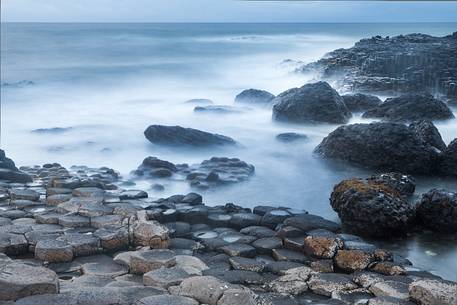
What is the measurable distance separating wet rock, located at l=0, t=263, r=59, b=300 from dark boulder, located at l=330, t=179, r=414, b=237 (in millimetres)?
3386

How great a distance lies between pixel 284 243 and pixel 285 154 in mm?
4962

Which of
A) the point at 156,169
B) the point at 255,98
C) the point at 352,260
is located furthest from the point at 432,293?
the point at 255,98

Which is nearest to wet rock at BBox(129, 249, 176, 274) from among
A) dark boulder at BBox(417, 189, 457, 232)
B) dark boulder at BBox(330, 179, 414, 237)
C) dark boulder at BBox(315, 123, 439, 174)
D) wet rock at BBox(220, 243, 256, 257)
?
wet rock at BBox(220, 243, 256, 257)

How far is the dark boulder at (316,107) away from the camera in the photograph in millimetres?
11109

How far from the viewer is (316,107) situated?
1121cm

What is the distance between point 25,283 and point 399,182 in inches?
198

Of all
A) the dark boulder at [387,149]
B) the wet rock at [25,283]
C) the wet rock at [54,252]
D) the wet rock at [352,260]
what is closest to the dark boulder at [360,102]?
the dark boulder at [387,149]

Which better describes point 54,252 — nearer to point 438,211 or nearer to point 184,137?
point 438,211

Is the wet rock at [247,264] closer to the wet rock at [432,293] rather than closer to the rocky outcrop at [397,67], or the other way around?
the wet rock at [432,293]

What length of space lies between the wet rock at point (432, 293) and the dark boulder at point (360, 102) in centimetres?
884

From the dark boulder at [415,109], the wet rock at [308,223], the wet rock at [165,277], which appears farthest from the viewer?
the dark boulder at [415,109]

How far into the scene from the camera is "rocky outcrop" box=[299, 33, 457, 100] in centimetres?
1449

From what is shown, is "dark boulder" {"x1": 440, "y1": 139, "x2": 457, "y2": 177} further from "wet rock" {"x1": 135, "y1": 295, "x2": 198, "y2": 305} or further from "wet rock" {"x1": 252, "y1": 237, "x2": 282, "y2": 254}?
"wet rock" {"x1": 135, "y1": 295, "x2": 198, "y2": 305}

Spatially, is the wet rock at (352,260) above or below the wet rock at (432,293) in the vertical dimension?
below
